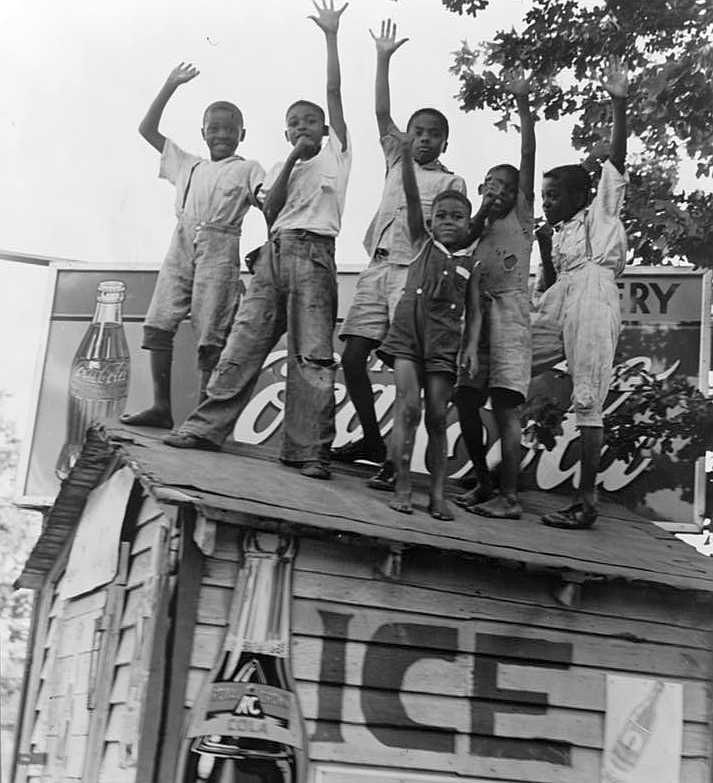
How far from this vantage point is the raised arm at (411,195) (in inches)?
312

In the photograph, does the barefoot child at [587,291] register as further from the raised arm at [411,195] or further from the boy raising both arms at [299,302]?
the boy raising both arms at [299,302]

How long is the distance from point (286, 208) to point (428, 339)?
1.51 metres

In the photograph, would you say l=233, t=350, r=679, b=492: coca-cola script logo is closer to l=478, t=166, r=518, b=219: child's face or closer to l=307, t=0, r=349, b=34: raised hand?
l=478, t=166, r=518, b=219: child's face

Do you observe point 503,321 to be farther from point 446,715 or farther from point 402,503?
point 446,715

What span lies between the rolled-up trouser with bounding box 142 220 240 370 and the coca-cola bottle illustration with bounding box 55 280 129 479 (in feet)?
20.3

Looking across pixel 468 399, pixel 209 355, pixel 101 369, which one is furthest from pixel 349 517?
pixel 101 369

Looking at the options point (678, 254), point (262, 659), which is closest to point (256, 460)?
point (262, 659)

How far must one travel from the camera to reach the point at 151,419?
8531 millimetres

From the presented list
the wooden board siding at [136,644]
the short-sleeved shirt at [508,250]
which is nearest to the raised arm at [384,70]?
the short-sleeved shirt at [508,250]

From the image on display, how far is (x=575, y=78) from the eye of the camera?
38.7 feet

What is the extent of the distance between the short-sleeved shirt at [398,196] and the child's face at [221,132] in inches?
46.8

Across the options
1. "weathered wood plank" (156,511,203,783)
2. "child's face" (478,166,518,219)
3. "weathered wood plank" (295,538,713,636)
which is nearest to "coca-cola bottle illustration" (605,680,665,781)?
"weathered wood plank" (295,538,713,636)

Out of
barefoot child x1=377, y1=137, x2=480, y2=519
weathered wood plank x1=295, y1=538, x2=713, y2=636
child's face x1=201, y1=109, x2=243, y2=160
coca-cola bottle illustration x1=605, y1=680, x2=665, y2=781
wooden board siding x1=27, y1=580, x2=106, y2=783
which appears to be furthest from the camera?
child's face x1=201, y1=109, x2=243, y2=160

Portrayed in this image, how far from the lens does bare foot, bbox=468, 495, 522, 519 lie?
7.99 m
